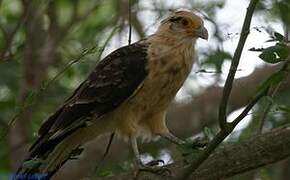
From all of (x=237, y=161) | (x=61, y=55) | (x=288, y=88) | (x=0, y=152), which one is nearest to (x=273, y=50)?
(x=237, y=161)

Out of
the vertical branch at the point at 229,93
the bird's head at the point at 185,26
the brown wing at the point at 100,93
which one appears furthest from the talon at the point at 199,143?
the bird's head at the point at 185,26

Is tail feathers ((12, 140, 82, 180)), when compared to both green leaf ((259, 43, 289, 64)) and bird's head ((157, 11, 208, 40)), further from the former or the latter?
green leaf ((259, 43, 289, 64))

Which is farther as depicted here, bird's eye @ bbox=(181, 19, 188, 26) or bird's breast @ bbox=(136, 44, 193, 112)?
bird's eye @ bbox=(181, 19, 188, 26)

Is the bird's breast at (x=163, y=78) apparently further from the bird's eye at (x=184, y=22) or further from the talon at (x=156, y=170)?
the talon at (x=156, y=170)

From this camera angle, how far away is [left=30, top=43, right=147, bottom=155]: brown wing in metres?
4.43

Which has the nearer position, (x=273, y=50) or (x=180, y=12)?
(x=273, y=50)

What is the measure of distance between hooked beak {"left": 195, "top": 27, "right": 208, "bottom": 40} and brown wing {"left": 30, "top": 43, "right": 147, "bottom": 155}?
350 millimetres

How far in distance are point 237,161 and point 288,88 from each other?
215 cm

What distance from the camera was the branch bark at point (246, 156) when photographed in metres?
3.86

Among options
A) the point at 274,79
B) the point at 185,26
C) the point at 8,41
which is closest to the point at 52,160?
the point at 8,41

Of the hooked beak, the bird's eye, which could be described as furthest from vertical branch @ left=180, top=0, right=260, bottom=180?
the bird's eye

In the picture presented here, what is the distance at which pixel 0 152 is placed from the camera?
243 inches

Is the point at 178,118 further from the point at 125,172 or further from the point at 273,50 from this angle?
the point at 273,50

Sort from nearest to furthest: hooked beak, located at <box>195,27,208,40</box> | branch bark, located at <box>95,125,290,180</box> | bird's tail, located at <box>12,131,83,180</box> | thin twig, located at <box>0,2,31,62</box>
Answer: branch bark, located at <box>95,125,290,180</box>
bird's tail, located at <box>12,131,83,180</box>
thin twig, located at <box>0,2,31,62</box>
hooked beak, located at <box>195,27,208,40</box>
